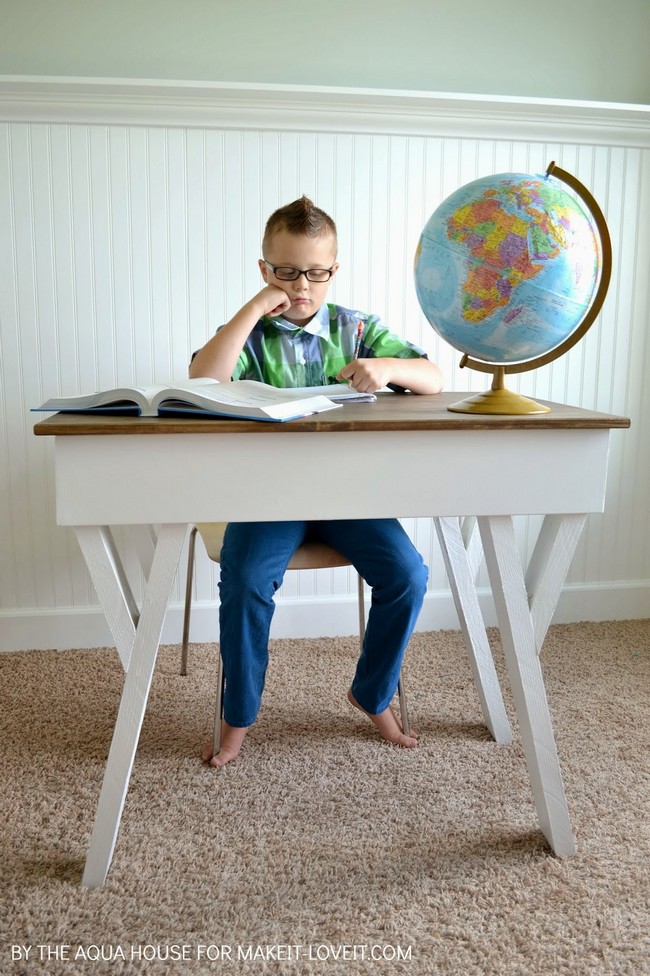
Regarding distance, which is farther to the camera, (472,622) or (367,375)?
(472,622)

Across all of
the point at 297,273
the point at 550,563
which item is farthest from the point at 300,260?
the point at 550,563

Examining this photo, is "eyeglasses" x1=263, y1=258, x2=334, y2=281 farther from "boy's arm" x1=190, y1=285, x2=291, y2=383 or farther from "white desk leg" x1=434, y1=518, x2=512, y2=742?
"white desk leg" x1=434, y1=518, x2=512, y2=742

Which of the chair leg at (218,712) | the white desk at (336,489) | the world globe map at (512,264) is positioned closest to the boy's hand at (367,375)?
the white desk at (336,489)

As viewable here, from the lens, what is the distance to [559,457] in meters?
1.34

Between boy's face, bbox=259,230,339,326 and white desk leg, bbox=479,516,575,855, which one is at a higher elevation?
boy's face, bbox=259,230,339,326

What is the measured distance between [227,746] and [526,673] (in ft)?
2.13

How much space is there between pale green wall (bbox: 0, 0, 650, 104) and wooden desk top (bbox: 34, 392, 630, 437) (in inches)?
49.6

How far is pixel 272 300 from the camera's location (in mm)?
1643

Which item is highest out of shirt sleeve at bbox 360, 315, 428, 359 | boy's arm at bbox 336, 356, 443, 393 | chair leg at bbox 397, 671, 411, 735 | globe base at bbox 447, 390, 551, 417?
shirt sleeve at bbox 360, 315, 428, 359

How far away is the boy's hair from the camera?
1.64m

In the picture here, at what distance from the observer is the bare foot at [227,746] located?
168 cm

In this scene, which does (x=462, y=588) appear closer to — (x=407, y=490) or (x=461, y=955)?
(x=407, y=490)

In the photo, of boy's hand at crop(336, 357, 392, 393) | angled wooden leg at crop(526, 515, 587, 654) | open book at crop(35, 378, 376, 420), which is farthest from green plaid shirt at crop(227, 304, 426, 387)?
angled wooden leg at crop(526, 515, 587, 654)

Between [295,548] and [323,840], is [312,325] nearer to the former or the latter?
[295,548]
